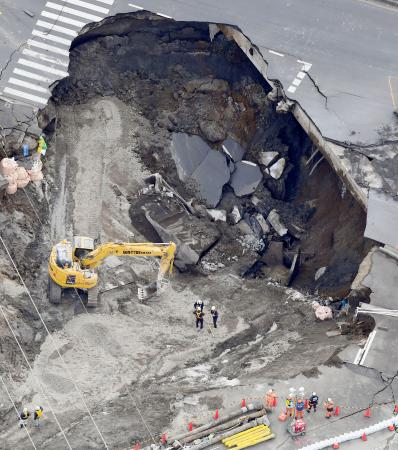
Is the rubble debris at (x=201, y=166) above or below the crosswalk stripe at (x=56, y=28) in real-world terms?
below

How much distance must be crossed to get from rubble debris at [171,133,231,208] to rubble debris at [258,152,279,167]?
→ 5.95 ft

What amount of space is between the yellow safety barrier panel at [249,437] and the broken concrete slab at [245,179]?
1469cm

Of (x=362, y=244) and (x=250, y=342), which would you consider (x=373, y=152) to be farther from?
(x=250, y=342)

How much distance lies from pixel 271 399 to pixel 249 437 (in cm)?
185

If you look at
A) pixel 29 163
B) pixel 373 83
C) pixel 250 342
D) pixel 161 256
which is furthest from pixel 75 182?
pixel 373 83

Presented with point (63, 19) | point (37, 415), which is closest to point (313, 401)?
point (37, 415)

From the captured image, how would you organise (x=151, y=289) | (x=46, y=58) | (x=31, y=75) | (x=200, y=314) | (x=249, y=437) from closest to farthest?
(x=249, y=437)
(x=200, y=314)
(x=151, y=289)
(x=31, y=75)
(x=46, y=58)

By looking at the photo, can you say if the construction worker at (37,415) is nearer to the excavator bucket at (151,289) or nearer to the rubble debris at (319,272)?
the excavator bucket at (151,289)

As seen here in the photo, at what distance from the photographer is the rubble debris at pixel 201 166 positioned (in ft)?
174

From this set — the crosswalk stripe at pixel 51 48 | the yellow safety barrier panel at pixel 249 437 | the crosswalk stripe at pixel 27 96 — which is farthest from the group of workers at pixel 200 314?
the crosswalk stripe at pixel 51 48

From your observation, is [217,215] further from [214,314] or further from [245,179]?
[214,314]

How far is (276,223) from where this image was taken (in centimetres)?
5328

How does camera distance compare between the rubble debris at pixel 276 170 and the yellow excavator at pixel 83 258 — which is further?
the rubble debris at pixel 276 170

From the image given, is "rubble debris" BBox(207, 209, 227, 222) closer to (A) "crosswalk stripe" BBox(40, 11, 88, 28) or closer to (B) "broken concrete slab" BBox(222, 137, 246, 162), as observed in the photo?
(B) "broken concrete slab" BBox(222, 137, 246, 162)
